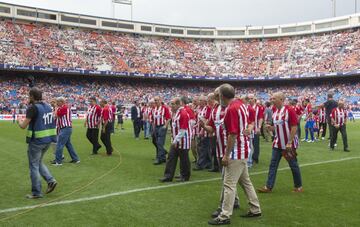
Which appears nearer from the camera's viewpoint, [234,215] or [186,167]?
[234,215]

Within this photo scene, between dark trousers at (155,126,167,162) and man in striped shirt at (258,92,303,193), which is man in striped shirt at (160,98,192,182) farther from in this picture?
dark trousers at (155,126,167,162)

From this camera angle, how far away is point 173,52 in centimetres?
6412

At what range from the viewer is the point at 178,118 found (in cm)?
920

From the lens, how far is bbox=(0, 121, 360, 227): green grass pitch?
5.98 metres

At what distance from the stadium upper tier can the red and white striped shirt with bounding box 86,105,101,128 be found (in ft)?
124

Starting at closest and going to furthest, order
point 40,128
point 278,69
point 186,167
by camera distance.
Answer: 1. point 40,128
2. point 186,167
3. point 278,69

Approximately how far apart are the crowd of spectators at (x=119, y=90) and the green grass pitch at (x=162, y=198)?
36.5 metres

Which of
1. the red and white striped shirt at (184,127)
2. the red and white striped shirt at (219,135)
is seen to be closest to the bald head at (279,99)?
the red and white striped shirt at (219,135)

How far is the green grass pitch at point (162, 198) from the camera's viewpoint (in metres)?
5.98

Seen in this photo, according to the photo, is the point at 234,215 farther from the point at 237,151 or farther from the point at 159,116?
the point at 159,116

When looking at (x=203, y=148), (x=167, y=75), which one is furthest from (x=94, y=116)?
(x=167, y=75)

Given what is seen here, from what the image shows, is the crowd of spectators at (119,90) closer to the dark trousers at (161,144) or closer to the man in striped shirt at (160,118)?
the man in striped shirt at (160,118)

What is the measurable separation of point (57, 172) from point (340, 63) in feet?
174

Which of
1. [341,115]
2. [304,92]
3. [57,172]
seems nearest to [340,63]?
[304,92]
